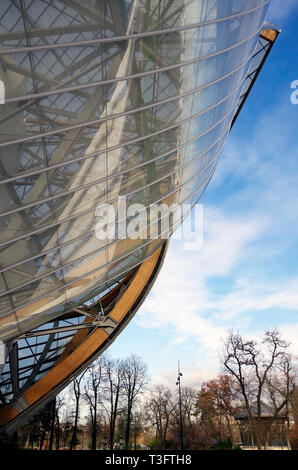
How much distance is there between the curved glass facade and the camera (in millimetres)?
5309

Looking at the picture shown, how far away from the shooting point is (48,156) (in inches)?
245

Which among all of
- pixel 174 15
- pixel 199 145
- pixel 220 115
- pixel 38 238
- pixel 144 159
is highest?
pixel 220 115

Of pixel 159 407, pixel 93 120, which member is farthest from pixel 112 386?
pixel 93 120

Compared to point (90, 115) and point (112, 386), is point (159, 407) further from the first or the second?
point (90, 115)

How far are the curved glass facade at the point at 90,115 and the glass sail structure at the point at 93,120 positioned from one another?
0.02 metres

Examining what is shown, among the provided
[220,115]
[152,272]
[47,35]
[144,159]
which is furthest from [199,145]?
Result: [152,272]

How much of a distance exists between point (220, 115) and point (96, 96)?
4.43 meters

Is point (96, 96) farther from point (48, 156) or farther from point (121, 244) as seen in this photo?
point (121, 244)

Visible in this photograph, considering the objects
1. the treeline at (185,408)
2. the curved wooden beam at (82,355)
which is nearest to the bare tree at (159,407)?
the treeline at (185,408)

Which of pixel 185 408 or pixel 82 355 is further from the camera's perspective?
pixel 185 408

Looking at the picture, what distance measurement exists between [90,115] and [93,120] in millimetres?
102

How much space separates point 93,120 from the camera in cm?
630

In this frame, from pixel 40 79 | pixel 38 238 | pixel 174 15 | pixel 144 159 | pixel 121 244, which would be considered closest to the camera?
pixel 40 79

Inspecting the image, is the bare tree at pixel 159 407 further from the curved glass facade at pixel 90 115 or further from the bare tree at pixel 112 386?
the curved glass facade at pixel 90 115
